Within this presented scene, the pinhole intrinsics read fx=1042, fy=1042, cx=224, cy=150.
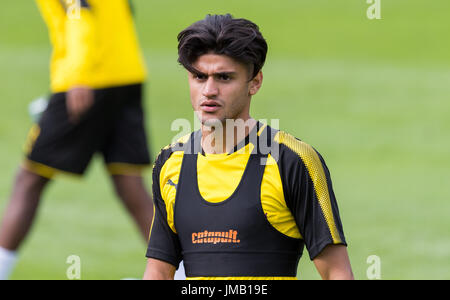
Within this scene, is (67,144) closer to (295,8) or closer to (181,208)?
(181,208)

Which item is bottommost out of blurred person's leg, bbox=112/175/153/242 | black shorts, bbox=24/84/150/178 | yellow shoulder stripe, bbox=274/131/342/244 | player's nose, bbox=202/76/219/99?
yellow shoulder stripe, bbox=274/131/342/244

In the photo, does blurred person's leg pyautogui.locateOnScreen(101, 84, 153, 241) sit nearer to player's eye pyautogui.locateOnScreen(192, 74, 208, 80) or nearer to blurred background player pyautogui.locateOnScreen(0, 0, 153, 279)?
blurred background player pyautogui.locateOnScreen(0, 0, 153, 279)

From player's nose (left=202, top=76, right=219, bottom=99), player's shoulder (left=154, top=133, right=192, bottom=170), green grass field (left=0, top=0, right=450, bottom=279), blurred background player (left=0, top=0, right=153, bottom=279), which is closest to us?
player's nose (left=202, top=76, right=219, bottom=99)

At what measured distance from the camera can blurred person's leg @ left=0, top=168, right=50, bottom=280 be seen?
22.5 feet

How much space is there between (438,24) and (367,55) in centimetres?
229

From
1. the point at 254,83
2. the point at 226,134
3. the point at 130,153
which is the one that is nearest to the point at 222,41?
the point at 254,83

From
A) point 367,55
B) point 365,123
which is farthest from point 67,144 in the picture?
point 367,55

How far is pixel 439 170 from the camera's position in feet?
38.7

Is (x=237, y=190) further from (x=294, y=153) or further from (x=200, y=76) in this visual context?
(x=200, y=76)

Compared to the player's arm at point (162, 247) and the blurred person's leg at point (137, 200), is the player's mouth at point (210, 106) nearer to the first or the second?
the player's arm at point (162, 247)

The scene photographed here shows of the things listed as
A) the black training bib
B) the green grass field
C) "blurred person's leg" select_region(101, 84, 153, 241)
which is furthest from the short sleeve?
the green grass field

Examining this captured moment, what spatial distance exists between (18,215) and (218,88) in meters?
3.08

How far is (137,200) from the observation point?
7344 millimetres

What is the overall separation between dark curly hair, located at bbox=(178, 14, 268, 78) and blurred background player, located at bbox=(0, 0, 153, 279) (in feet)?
9.92
